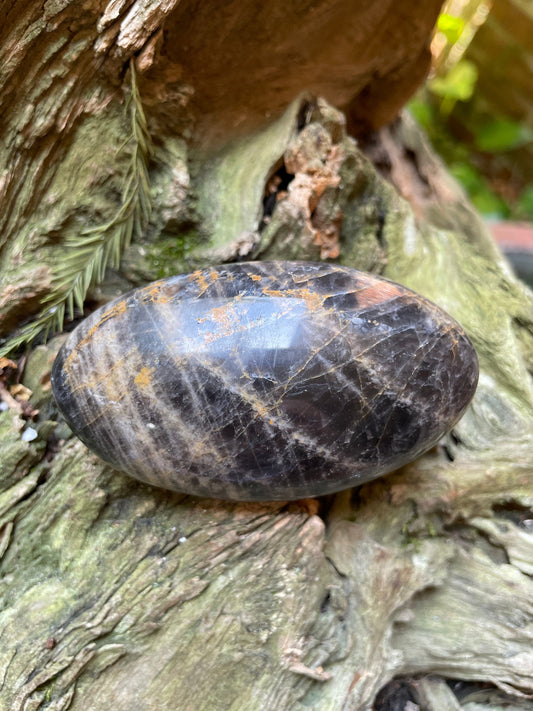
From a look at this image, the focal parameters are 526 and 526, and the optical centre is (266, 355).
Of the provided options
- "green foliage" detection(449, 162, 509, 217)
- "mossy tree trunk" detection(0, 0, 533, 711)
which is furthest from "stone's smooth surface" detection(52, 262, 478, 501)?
"green foliage" detection(449, 162, 509, 217)

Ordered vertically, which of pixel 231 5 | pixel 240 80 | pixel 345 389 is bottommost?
pixel 345 389

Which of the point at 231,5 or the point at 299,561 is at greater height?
the point at 231,5

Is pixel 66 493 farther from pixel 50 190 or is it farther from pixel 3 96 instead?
pixel 3 96

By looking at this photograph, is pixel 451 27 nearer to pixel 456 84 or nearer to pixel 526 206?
pixel 456 84

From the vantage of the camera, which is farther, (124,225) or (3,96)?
(124,225)

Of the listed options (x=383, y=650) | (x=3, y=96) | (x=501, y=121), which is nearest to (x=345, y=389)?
(x=383, y=650)

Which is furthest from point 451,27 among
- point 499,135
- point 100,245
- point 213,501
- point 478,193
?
point 213,501

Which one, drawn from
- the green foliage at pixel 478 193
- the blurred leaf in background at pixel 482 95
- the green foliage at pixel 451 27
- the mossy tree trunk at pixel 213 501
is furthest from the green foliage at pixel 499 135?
the mossy tree trunk at pixel 213 501
